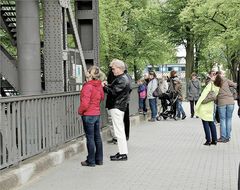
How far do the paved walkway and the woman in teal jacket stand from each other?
28cm

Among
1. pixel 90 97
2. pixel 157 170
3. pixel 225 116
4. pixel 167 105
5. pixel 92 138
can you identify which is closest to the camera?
pixel 157 170

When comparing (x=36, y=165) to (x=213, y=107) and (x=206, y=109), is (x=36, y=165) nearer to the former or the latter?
(x=206, y=109)

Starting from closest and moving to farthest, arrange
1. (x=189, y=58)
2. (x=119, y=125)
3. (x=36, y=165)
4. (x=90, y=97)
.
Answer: (x=36, y=165), (x=90, y=97), (x=119, y=125), (x=189, y=58)

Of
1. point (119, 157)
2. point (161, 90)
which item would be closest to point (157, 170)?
point (119, 157)

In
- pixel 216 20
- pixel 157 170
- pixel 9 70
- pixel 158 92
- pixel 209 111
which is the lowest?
pixel 157 170

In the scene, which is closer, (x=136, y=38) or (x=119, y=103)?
(x=119, y=103)

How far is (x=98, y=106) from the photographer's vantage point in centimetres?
911

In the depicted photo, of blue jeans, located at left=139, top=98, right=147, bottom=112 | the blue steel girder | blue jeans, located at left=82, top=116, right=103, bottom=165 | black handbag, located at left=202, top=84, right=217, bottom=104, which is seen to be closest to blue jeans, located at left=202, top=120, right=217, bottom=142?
black handbag, located at left=202, top=84, right=217, bottom=104

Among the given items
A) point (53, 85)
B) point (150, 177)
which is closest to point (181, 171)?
point (150, 177)

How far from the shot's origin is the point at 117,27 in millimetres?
37094

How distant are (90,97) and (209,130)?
162 inches

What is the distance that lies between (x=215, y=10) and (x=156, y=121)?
1366 cm

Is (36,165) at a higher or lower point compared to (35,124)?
lower

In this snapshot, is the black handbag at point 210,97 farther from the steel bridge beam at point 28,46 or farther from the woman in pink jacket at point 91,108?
the steel bridge beam at point 28,46
